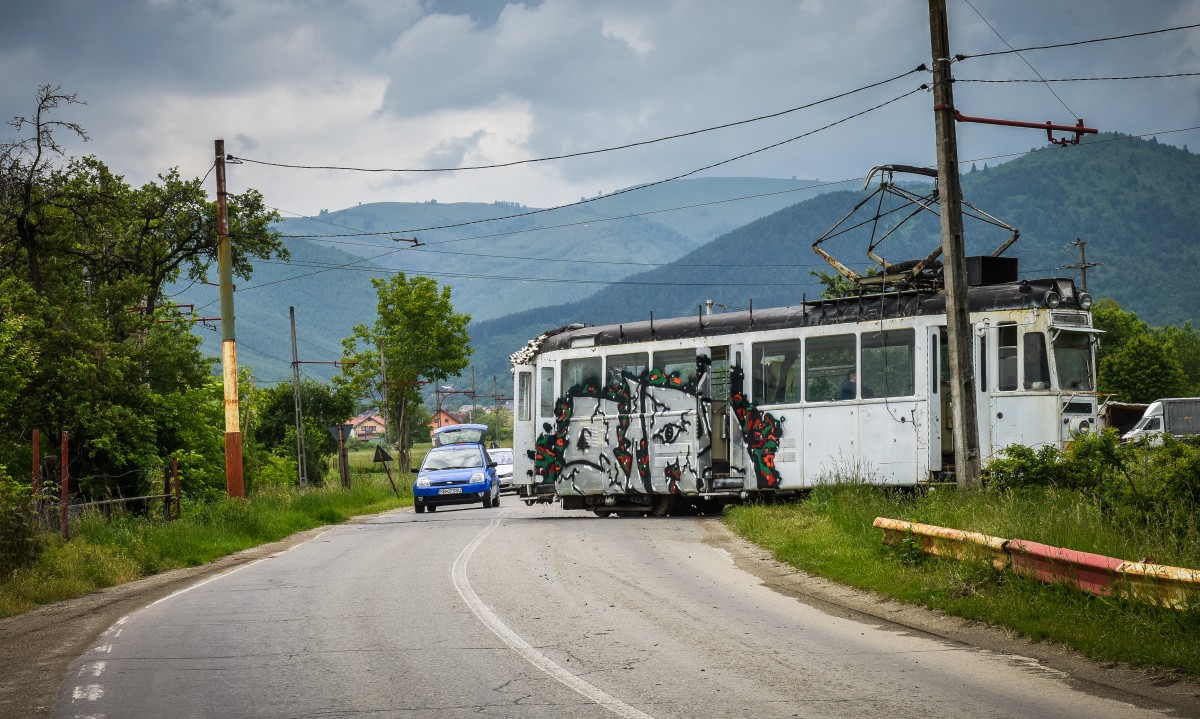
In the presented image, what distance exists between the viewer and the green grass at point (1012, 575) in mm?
8531

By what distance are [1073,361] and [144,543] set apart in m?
14.7

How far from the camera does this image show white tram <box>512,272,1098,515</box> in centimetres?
1911

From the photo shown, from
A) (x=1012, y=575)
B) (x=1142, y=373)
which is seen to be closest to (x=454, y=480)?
(x=1012, y=575)

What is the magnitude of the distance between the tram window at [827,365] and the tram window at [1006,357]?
250 cm

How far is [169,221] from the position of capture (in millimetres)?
36344

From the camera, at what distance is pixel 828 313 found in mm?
21359

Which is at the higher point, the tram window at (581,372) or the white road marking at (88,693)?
the tram window at (581,372)

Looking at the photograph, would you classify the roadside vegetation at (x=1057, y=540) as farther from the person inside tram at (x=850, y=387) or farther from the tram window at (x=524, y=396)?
the tram window at (x=524, y=396)

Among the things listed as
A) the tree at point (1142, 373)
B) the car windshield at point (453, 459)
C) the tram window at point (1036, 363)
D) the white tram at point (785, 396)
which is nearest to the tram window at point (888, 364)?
the white tram at point (785, 396)

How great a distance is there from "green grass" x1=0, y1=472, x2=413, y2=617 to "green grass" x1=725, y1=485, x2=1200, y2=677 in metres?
8.91

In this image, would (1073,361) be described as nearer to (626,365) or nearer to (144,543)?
(626,365)

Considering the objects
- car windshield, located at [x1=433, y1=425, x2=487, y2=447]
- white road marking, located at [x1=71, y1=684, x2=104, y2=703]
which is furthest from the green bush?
car windshield, located at [x1=433, y1=425, x2=487, y2=447]

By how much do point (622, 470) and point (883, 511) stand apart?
962 centimetres

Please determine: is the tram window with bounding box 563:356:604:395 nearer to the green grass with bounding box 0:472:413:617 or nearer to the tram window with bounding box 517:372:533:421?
the tram window with bounding box 517:372:533:421
